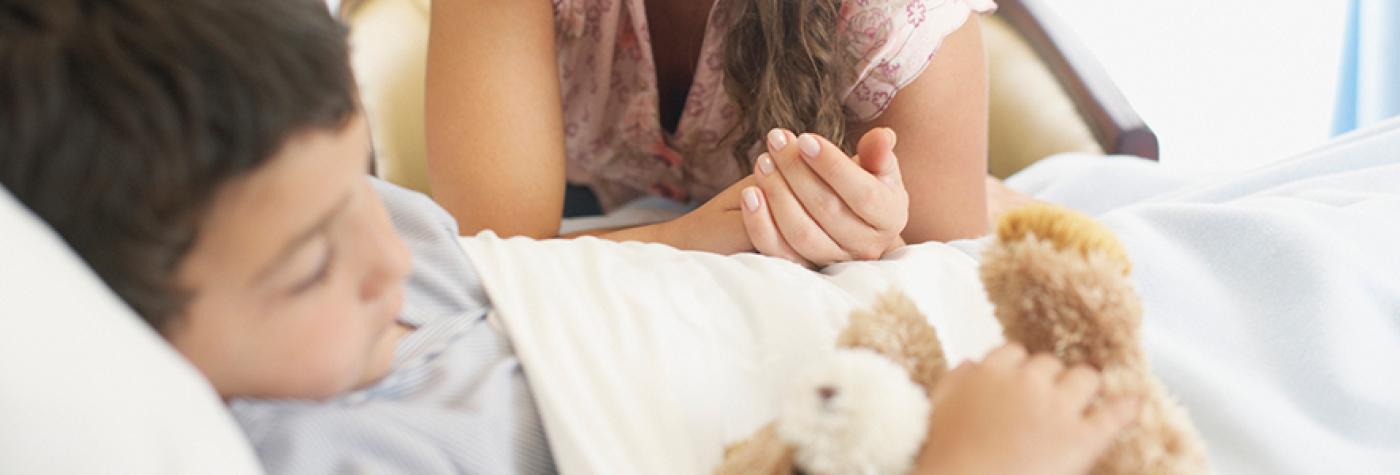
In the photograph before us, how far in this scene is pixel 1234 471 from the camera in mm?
539

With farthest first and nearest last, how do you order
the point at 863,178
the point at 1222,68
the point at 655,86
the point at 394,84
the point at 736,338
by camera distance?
the point at 1222,68 → the point at 394,84 → the point at 655,86 → the point at 863,178 → the point at 736,338

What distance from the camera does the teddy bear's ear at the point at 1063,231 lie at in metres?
0.43

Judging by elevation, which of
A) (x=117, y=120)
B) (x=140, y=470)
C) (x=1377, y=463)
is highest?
(x=117, y=120)

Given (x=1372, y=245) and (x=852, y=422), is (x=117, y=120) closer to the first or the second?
(x=852, y=422)

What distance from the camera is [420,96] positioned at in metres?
1.70

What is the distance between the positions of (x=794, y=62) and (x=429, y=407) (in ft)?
1.71

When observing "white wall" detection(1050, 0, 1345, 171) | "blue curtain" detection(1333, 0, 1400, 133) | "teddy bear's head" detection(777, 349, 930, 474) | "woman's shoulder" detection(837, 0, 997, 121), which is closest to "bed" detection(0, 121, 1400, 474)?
"teddy bear's head" detection(777, 349, 930, 474)

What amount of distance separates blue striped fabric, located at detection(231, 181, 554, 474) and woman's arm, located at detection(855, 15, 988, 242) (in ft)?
1.48

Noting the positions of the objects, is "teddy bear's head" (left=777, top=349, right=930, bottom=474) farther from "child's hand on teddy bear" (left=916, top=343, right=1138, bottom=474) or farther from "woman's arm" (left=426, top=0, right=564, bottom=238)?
"woman's arm" (left=426, top=0, right=564, bottom=238)

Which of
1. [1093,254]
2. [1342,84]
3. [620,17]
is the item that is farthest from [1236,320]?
[1342,84]

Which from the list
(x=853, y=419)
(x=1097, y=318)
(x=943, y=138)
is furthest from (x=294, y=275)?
(x=943, y=138)

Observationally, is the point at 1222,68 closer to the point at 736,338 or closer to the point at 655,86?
the point at 655,86

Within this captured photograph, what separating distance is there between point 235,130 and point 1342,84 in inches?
80.7

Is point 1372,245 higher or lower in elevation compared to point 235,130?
lower
